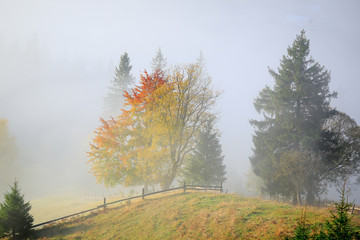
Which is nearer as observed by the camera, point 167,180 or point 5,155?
point 167,180

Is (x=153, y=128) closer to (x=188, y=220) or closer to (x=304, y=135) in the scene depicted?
(x=188, y=220)

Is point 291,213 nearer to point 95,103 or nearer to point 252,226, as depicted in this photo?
point 252,226

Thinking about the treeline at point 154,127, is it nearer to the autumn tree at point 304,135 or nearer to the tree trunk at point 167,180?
the tree trunk at point 167,180

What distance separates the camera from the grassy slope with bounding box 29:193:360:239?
11031 millimetres

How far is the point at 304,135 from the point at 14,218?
2694cm

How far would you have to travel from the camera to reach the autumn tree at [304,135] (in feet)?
62.9

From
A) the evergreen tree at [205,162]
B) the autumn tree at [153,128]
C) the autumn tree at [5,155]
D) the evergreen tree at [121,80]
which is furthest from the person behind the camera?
the autumn tree at [5,155]

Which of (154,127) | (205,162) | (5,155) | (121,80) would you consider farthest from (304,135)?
(5,155)

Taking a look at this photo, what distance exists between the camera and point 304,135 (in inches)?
766

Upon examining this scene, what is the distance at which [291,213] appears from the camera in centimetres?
1212

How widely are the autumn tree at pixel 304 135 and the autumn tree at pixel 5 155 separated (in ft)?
174

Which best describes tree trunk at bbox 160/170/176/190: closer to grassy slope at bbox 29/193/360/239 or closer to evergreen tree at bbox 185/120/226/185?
grassy slope at bbox 29/193/360/239

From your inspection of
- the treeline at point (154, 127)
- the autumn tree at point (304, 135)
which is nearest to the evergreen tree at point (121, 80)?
the treeline at point (154, 127)

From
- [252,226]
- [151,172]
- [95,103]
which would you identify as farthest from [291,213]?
[95,103]
